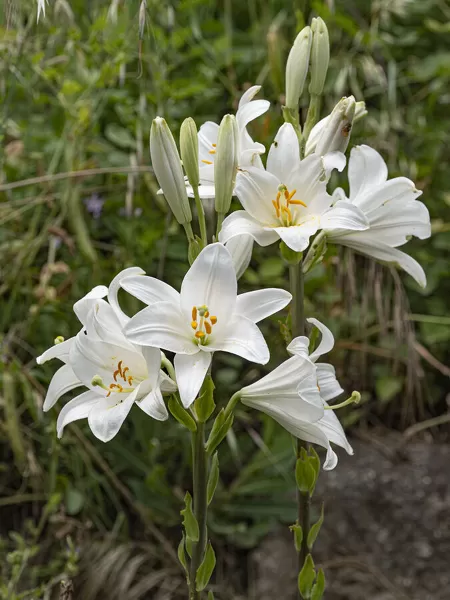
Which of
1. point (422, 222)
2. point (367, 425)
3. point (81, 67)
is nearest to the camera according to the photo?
point (422, 222)

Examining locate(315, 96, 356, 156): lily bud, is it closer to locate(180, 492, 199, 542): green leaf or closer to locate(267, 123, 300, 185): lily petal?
locate(267, 123, 300, 185): lily petal

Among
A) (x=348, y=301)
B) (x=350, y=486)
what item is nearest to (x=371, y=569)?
(x=350, y=486)

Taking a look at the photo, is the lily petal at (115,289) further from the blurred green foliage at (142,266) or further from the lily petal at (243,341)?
the blurred green foliage at (142,266)

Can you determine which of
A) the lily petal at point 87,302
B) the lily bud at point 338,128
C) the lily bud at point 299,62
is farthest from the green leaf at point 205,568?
the lily bud at point 299,62

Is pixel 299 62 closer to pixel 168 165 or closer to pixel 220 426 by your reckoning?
pixel 168 165

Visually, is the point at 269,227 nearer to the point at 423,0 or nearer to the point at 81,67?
the point at 81,67

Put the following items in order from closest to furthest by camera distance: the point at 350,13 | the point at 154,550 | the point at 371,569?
the point at 371,569, the point at 154,550, the point at 350,13
